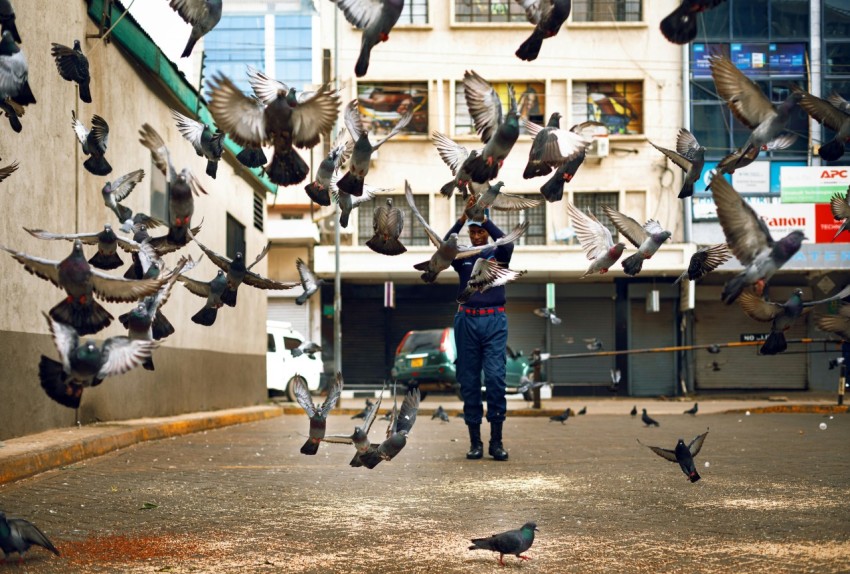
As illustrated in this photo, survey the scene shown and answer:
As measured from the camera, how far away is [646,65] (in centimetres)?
3167

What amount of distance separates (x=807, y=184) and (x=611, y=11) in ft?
25.9

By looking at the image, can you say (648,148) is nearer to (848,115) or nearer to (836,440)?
(836,440)

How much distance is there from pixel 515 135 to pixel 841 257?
91.3 ft

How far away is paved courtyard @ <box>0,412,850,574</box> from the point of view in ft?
14.3

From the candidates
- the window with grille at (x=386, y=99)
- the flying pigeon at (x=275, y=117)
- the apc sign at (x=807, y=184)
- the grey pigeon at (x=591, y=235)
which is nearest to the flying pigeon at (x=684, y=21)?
the flying pigeon at (x=275, y=117)

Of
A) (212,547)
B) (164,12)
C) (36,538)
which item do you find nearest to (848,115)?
(212,547)

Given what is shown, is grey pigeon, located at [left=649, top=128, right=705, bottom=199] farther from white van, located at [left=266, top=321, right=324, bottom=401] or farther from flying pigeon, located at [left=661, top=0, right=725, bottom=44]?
white van, located at [left=266, top=321, right=324, bottom=401]

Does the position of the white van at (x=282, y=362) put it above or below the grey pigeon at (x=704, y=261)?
below

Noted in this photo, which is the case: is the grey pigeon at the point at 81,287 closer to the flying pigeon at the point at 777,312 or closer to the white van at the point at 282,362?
the flying pigeon at the point at 777,312

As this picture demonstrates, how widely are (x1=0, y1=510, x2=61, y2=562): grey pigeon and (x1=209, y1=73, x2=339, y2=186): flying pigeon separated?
1713 mm

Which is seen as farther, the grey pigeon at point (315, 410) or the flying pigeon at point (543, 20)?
the grey pigeon at point (315, 410)

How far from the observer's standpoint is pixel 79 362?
3963 millimetres

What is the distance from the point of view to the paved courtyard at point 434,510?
4.35 metres

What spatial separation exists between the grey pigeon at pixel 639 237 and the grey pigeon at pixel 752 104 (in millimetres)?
902
